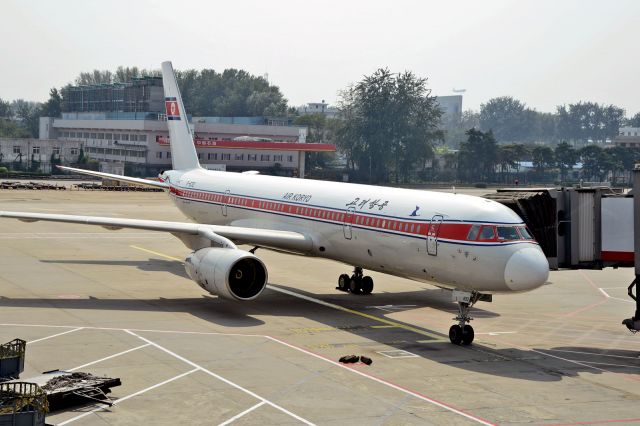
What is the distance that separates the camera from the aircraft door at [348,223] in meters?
34.3

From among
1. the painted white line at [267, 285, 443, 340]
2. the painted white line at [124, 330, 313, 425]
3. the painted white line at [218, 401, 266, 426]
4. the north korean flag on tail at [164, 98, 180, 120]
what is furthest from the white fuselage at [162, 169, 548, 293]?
the painted white line at [218, 401, 266, 426]

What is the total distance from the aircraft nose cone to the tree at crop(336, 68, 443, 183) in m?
127

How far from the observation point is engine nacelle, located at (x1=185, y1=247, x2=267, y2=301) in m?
31.7

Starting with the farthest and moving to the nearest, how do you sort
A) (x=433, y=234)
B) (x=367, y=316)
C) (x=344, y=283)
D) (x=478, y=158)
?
(x=478, y=158) < (x=344, y=283) < (x=367, y=316) < (x=433, y=234)

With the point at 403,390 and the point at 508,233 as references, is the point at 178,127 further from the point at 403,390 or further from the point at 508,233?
the point at 403,390

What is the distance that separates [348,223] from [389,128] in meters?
128

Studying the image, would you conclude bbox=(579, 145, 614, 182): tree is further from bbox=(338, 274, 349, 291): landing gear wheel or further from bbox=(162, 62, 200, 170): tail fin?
bbox=(338, 274, 349, 291): landing gear wheel

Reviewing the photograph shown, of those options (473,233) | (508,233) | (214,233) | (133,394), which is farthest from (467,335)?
(214,233)

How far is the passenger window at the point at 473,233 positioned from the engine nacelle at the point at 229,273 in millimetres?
8039

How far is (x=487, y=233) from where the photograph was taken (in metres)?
28.1

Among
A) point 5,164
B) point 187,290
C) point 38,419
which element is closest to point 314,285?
point 187,290

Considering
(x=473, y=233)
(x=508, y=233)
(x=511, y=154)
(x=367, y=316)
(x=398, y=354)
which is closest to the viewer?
(x=398, y=354)

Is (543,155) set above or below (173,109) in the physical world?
above

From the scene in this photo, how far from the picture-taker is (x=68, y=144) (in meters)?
144
